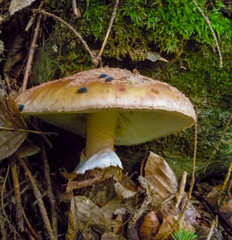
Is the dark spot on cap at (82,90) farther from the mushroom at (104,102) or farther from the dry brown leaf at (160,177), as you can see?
the dry brown leaf at (160,177)

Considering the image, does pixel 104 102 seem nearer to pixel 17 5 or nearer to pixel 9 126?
pixel 9 126

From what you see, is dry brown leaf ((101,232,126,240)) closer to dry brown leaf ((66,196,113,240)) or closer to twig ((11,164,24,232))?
dry brown leaf ((66,196,113,240))

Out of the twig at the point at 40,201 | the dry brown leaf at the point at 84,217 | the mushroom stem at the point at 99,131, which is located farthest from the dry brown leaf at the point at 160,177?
the twig at the point at 40,201

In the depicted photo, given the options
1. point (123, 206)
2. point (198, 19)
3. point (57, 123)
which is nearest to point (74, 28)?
point (57, 123)

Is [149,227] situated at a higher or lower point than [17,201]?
lower

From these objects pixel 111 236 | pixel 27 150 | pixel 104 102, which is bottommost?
pixel 111 236

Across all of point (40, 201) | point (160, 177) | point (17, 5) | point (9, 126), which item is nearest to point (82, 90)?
point (9, 126)

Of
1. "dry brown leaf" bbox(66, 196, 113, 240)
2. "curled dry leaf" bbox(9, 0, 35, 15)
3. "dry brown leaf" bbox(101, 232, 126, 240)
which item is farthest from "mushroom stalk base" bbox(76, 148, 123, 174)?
"curled dry leaf" bbox(9, 0, 35, 15)
